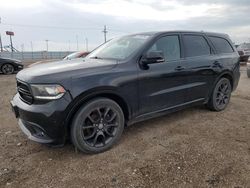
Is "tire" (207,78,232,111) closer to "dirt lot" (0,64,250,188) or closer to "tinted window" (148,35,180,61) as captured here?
"dirt lot" (0,64,250,188)

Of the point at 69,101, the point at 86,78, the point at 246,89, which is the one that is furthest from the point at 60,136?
the point at 246,89

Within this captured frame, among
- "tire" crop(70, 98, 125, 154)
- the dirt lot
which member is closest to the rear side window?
the dirt lot

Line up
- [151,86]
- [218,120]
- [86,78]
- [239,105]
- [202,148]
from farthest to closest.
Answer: [239,105]
[218,120]
[151,86]
[202,148]
[86,78]

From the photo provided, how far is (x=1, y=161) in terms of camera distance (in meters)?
3.43

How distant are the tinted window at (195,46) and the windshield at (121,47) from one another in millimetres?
881

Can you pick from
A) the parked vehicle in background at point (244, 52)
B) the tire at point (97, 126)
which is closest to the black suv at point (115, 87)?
the tire at point (97, 126)

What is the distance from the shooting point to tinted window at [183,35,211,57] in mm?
4762

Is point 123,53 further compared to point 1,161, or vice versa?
point 123,53

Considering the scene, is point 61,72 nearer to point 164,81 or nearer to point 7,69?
point 164,81

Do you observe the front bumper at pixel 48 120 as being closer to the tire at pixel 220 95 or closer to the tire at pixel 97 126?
the tire at pixel 97 126

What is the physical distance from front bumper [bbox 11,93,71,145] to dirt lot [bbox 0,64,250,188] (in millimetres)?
348

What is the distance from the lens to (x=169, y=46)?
4.50m

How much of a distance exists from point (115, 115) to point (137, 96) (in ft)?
1.53

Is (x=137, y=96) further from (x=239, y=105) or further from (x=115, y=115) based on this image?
(x=239, y=105)
